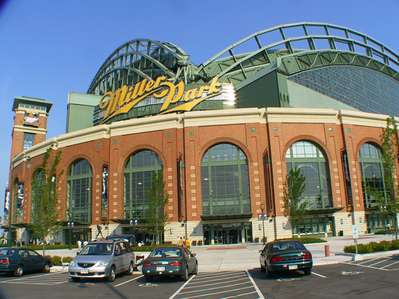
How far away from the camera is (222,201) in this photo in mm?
51281

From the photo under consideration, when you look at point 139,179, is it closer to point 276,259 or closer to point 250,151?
point 250,151

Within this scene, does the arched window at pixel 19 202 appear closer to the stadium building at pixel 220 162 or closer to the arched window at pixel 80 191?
the stadium building at pixel 220 162

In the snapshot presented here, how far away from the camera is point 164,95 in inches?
2410

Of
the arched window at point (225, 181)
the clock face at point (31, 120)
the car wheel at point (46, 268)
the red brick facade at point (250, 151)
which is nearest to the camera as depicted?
the car wheel at point (46, 268)

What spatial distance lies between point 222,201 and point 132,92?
2457cm

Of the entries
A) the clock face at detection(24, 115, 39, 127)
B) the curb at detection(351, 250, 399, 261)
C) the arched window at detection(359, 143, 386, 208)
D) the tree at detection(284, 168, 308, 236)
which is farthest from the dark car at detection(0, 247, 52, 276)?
the clock face at detection(24, 115, 39, 127)

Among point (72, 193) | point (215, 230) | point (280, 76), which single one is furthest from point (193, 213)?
point (280, 76)

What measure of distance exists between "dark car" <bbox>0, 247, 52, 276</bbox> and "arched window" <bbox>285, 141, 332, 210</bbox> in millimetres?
36200

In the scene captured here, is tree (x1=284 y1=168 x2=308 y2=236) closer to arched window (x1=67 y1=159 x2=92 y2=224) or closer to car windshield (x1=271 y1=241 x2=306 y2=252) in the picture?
car windshield (x1=271 y1=241 x2=306 y2=252)

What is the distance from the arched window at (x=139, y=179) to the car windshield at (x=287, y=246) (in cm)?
3594

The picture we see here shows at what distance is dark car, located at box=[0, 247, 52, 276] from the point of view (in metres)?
21.3

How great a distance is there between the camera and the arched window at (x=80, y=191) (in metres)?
57.5

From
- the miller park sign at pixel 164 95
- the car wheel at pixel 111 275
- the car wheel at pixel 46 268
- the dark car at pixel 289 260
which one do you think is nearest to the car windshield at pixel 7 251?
the car wheel at pixel 46 268

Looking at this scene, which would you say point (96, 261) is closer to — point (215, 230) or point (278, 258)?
point (278, 258)
